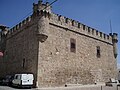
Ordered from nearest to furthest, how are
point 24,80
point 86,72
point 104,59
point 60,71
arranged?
point 24,80
point 60,71
point 86,72
point 104,59

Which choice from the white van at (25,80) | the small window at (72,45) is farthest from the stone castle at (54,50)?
the white van at (25,80)

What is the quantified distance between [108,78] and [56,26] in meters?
10.6

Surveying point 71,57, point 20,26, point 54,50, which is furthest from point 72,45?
point 20,26

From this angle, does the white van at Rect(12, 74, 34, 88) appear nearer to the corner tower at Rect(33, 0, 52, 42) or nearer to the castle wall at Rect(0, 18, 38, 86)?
the castle wall at Rect(0, 18, 38, 86)

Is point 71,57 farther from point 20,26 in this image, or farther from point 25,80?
point 20,26

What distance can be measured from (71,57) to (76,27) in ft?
11.3

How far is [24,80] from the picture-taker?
531 inches

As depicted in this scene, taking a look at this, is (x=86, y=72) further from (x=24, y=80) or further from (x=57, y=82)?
(x=24, y=80)

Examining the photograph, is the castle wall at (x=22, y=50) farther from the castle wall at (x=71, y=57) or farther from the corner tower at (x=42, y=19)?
the castle wall at (x=71, y=57)

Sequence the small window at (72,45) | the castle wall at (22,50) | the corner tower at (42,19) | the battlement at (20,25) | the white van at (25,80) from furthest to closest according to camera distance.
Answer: the small window at (72,45) < the battlement at (20,25) < the castle wall at (22,50) < the corner tower at (42,19) < the white van at (25,80)

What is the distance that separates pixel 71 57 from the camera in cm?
1698

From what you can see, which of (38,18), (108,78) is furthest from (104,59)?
(38,18)

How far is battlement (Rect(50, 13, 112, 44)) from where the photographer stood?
16.4m

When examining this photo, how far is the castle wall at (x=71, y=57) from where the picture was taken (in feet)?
48.4
